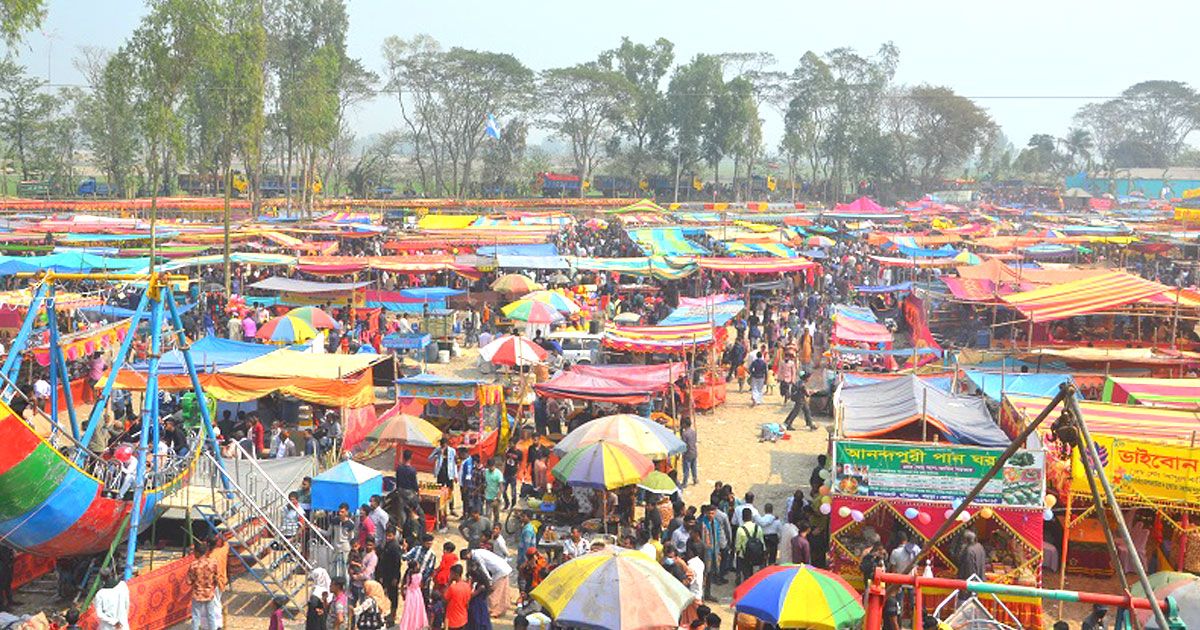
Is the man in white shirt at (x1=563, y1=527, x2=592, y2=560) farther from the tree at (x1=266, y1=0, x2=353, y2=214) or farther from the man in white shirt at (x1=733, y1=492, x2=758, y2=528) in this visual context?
the tree at (x1=266, y1=0, x2=353, y2=214)

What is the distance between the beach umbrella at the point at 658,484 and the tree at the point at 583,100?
62.2 m

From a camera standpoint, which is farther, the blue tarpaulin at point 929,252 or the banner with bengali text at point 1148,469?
the blue tarpaulin at point 929,252

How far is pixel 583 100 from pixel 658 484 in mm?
63357

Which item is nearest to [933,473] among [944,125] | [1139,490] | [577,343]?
[1139,490]

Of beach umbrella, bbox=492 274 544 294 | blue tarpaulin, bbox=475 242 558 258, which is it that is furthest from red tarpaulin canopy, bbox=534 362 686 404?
blue tarpaulin, bbox=475 242 558 258

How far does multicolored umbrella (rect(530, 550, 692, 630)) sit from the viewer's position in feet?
24.2

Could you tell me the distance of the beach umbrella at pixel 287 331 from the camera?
18.7m

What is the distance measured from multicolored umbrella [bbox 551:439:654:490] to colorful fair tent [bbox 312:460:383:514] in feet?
6.37

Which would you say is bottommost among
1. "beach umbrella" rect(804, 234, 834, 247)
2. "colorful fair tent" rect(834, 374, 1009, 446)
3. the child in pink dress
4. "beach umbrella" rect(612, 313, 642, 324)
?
the child in pink dress

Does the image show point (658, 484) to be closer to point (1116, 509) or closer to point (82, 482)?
point (82, 482)

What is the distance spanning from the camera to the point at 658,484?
11164mm

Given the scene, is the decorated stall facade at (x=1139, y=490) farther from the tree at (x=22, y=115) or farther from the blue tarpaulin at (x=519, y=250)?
the tree at (x=22, y=115)

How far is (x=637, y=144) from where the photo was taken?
3022 inches

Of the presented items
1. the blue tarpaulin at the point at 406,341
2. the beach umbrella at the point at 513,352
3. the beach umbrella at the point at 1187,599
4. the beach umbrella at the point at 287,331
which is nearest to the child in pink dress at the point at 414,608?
the beach umbrella at the point at 1187,599
